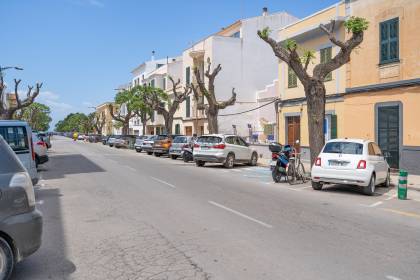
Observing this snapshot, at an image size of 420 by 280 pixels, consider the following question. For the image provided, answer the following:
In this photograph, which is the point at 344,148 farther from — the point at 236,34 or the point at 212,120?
the point at 236,34

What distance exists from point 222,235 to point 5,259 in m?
3.30

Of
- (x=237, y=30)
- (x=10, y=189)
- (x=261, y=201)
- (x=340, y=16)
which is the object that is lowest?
(x=261, y=201)

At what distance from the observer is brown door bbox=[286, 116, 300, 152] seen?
25450 millimetres

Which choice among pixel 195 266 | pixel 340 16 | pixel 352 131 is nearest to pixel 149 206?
pixel 195 266

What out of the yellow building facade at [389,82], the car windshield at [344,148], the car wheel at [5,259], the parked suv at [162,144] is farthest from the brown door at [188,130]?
the car wheel at [5,259]

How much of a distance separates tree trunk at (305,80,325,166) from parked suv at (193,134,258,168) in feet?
18.5

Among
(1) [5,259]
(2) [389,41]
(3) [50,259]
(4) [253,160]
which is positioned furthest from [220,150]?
(1) [5,259]

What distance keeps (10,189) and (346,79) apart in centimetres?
1917

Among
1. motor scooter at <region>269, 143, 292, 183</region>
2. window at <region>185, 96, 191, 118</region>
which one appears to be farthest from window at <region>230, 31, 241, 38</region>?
motor scooter at <region>269, 143, 292, 183</region>

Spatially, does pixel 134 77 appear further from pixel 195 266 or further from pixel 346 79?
pixel 195 266

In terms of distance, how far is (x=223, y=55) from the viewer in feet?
129

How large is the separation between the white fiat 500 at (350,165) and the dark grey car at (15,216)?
934 centimetres

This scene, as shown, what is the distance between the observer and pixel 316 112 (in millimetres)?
16406

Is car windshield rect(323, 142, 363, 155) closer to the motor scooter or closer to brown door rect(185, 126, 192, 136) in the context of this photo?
the motor scooter
